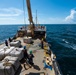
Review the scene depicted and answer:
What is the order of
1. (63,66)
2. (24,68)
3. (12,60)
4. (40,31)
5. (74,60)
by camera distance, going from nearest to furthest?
(12,60), (24,68), (63,66), (74,60), (40,31)

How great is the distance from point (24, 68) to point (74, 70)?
39.5ft

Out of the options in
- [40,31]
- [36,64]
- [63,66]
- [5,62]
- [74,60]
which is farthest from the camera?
[40,31]

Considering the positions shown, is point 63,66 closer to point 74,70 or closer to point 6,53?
point 74,70

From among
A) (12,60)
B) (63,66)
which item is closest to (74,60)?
(63,66)

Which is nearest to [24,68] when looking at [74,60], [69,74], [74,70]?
[69,74]

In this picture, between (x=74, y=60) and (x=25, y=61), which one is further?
(x=74, y=60)

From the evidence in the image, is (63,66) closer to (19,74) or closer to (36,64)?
(36,64)

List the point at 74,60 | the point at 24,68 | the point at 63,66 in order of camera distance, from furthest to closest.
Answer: the point at 74,60 → the point at 63,66 → the point at 24,68

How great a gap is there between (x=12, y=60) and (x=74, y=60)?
1844cm

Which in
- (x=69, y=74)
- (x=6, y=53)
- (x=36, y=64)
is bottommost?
(x=69, y=74)

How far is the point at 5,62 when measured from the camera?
1297 cm

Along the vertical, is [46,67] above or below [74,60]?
above

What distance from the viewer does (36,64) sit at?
53.9 ft

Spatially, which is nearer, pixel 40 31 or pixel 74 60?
pixel 74 60
